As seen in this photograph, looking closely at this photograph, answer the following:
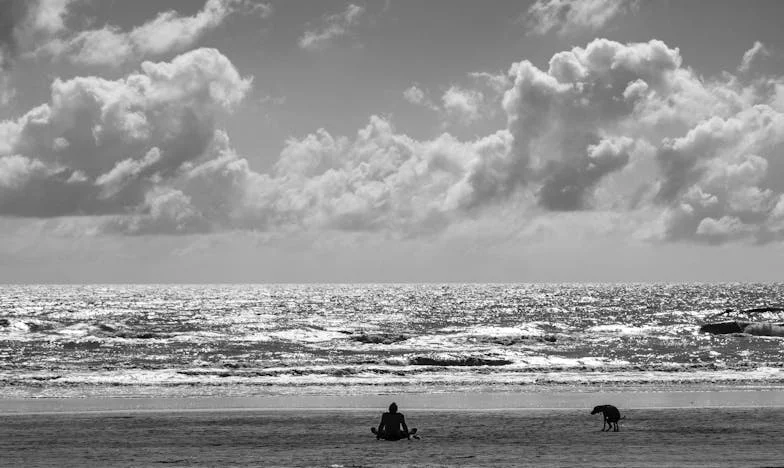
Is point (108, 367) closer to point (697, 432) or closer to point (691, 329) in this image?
point (697, 432)

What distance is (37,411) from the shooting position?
107ft

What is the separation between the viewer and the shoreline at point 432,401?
33.4m

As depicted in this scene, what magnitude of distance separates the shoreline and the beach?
13cm

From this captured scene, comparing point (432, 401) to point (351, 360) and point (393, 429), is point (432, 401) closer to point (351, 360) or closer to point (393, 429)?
point (393, 429)

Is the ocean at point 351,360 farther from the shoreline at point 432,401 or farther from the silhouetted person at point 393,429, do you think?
the silhouetted person at point 393,429

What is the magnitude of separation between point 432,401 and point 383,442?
12489 mm

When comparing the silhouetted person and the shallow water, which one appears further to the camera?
the silhouetted person

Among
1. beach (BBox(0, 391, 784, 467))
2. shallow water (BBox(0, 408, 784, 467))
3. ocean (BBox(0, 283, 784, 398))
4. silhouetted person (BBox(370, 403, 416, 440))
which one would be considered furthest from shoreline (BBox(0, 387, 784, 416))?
silhouetted person (BBox(370, 403, 416, 440))

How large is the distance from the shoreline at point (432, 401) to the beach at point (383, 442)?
13 centimetres

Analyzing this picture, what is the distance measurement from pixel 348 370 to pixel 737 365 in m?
25.8

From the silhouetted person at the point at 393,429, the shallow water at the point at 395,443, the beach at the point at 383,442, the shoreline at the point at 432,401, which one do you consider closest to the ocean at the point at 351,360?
the shoreline at the point at 432,401

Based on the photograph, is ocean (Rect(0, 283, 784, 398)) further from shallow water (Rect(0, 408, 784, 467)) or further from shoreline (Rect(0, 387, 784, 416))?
shallow water (Rect(0, 408, 784, 467))

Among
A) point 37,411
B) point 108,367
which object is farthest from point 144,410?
point 108,367

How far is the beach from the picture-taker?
21.2 metres
